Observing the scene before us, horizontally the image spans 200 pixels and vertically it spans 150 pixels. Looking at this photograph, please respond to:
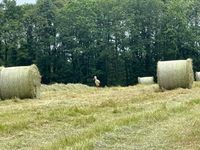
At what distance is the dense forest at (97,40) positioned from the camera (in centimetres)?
6366

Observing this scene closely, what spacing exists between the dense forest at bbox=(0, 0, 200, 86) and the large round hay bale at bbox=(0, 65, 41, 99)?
38637 millimetres

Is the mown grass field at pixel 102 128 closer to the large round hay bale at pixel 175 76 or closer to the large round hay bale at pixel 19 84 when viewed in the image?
the large round hay bale at pixel 19 84

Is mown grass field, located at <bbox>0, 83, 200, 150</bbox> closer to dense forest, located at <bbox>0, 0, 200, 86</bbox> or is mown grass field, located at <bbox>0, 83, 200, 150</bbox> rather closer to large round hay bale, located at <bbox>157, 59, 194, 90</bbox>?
large round hay bale, located at <bbox>157, 59, 194, 90</bbox>

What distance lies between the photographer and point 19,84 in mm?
23109

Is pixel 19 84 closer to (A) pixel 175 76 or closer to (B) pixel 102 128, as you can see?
(A) pixel 175 76

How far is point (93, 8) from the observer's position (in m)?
68.1

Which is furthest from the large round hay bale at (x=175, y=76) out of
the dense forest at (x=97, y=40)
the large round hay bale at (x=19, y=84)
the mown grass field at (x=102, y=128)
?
the dense forest at (x=97, y=40)

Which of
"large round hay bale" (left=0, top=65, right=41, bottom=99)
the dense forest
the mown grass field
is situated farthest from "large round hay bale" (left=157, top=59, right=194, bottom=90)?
the dense forest

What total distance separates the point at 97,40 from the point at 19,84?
140ft

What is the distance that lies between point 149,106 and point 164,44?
48.0 meters

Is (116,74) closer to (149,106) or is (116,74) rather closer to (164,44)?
(164,44)

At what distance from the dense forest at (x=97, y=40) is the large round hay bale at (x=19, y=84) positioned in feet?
127

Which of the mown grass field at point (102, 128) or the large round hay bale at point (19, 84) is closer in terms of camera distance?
the mown grass field at point (102, 128)

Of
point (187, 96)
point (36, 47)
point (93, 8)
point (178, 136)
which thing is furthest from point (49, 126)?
point (93, 8)
